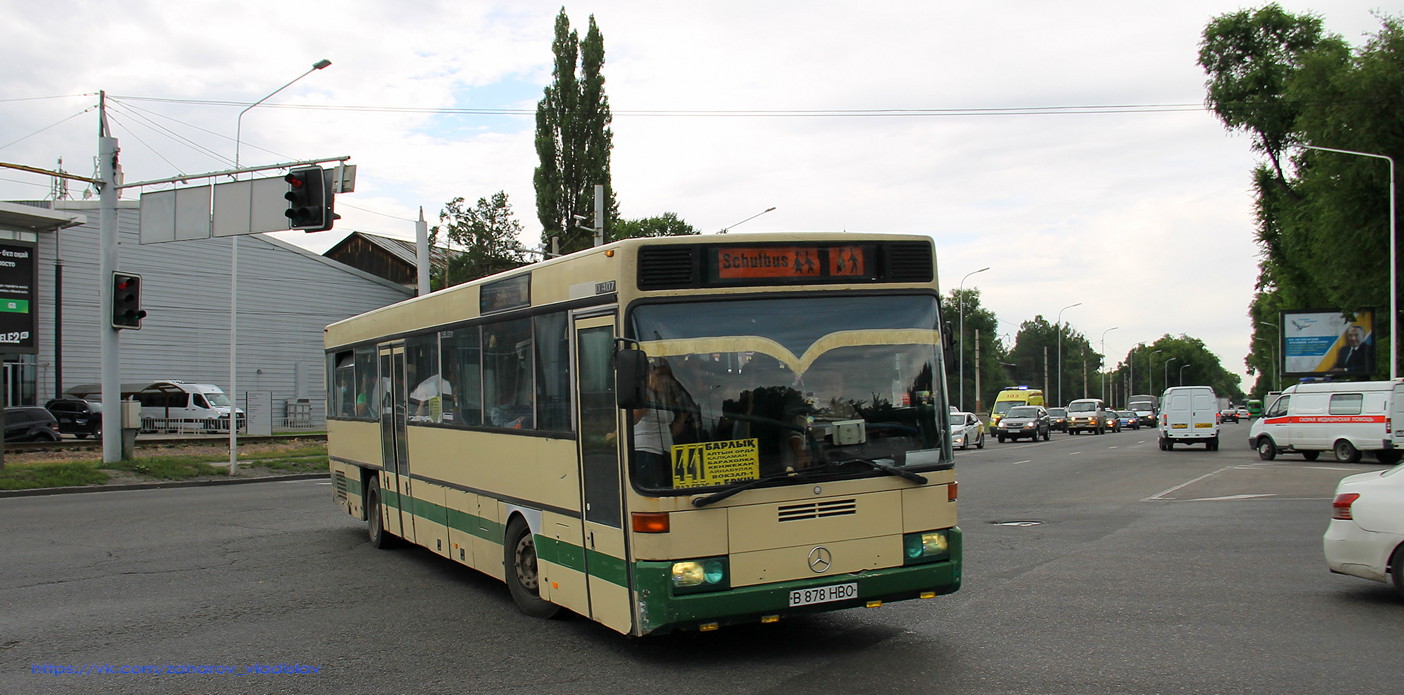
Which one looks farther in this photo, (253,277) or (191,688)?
(253,277)

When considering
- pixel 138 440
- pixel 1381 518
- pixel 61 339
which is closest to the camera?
pixel 1381 518

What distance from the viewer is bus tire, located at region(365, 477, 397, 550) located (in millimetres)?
12430

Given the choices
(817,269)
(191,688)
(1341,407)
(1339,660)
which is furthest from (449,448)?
(1341,407)

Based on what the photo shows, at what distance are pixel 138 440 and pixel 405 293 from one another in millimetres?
26355

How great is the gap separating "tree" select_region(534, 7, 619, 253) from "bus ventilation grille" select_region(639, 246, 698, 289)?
146ft

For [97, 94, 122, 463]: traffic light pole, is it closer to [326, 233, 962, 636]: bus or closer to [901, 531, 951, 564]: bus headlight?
[326, 233, 962, 636]: bus

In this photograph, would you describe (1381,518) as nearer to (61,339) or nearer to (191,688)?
(191,688)

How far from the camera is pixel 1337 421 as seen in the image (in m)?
29.0

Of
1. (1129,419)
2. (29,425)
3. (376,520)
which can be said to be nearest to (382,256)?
(29,425)

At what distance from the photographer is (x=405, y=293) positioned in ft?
195

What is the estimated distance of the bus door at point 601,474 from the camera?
6625 mm

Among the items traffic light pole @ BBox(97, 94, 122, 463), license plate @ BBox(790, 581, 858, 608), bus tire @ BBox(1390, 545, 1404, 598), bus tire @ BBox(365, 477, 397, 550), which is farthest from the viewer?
traffic light pole @ BBox(97, 94, 122, 463)

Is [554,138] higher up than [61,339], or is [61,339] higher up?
[554,138]

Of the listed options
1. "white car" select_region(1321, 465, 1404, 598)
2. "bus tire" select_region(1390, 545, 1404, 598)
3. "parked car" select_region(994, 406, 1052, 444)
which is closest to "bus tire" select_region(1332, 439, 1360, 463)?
"parked car" select_region(994, 406, 1052, 444)
